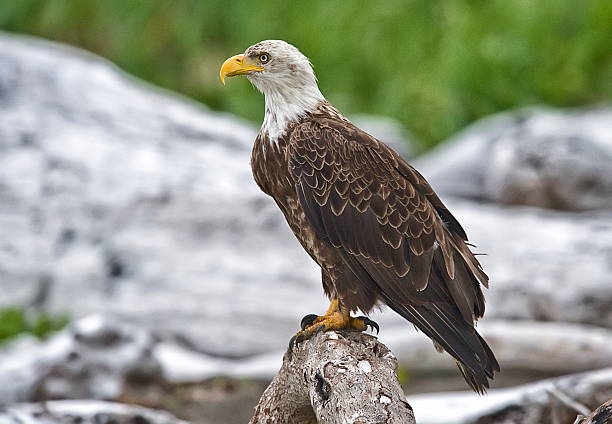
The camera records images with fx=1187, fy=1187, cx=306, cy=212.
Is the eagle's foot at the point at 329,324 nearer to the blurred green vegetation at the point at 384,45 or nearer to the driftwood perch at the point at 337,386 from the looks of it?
the driftwood perch at the point at 337,386

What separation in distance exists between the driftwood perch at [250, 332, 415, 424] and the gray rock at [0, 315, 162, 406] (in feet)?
8.30

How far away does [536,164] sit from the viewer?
959 centimetres

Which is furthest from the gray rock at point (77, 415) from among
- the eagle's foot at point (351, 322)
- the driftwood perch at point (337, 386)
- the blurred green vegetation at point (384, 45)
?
the blurred green vegetation at point (384, 45)

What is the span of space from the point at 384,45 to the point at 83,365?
708cm

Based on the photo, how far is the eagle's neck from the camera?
4.38m

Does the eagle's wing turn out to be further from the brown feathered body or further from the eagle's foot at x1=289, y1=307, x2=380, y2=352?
the eagle's foot at x1=289, y1=307, x2=380, y2=352

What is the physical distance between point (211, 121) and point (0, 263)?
2455mm

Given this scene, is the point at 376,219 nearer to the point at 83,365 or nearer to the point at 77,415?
the point at 77,415

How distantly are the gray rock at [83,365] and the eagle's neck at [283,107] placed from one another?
2579 millimetres

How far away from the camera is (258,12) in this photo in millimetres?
13195

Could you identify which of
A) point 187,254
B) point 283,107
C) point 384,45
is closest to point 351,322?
point 283,107

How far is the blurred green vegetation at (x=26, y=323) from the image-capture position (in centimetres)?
751

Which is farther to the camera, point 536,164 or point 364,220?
point 536,164

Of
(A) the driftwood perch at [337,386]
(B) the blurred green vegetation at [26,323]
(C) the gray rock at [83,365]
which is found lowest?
(A) the driftwood perch at [337,386]
